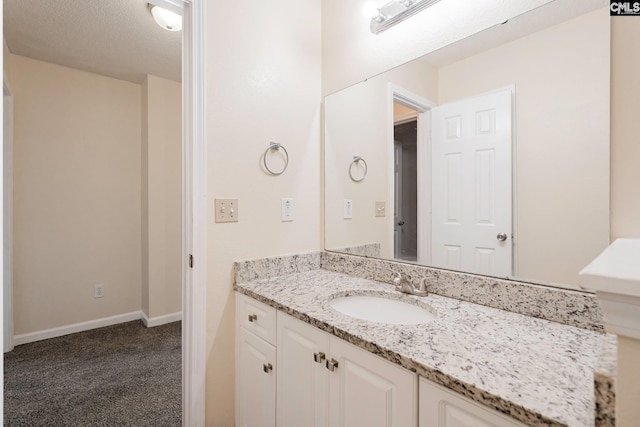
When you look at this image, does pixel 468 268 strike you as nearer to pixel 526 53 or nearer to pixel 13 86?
pixel 526 53

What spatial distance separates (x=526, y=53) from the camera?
1.07 meters

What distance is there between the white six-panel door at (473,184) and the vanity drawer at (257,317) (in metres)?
0.74

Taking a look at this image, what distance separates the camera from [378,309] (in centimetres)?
131

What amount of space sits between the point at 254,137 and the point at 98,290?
8.45 ft

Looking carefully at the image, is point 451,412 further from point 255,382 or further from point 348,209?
point 348,209

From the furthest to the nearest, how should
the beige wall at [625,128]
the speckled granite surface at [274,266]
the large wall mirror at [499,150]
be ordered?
the speckled granite surface at [274,266] < the large wall mirror at [499,150] < the beige wall at [625,128]

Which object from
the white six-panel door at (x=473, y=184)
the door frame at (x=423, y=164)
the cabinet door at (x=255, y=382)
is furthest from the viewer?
the door frame at (x=423, y=164)

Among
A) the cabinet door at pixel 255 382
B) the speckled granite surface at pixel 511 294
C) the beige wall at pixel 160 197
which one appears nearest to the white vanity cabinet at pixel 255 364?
the cabinet door at pixel 255 382

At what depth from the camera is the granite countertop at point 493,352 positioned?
571 millimetres

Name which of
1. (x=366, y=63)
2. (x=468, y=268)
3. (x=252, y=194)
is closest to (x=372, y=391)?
(x=468, y=268)

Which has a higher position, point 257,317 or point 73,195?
point 73,195

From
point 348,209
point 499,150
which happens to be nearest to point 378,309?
point 348,209

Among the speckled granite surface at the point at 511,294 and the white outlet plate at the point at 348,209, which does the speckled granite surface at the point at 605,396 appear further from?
the white outlet plate at the point at 348,209

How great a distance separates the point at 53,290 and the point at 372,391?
3217 millimetres
